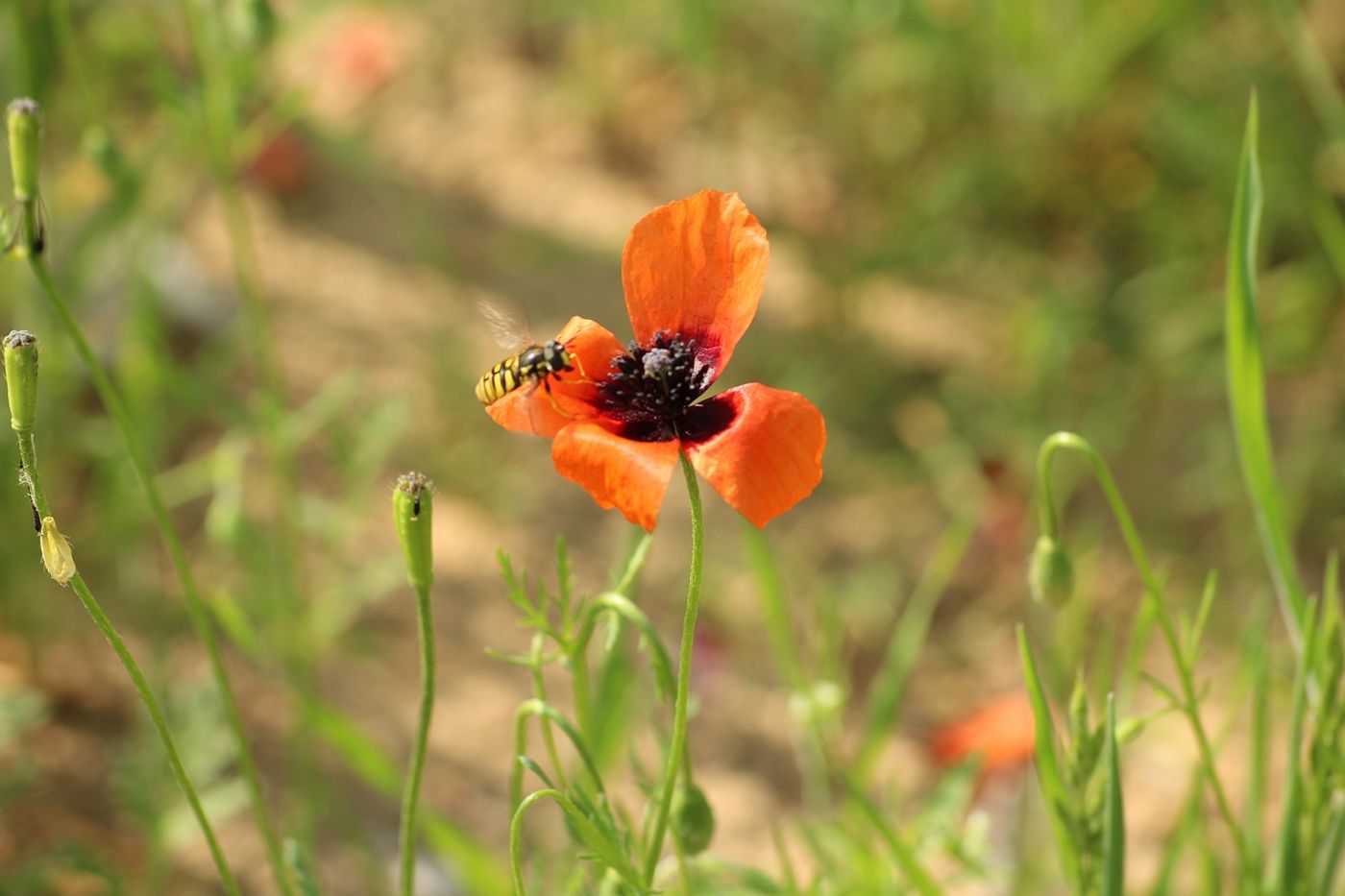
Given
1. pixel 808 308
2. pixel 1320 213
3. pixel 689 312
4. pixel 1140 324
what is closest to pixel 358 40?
pixel 808 308

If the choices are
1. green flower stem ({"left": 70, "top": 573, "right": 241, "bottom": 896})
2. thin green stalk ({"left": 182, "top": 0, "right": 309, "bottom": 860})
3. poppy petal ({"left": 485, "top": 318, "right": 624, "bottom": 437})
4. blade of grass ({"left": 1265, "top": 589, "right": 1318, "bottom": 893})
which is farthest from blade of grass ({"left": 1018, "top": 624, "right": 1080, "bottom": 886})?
thin green stalk ({"left": 182, "top": 0, "right": 309, "bottom": 860})

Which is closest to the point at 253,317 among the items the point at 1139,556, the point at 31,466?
the point at 31,466

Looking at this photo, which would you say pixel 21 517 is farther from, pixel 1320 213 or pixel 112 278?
pixel 1320 213

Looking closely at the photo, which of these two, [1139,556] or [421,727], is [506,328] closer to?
[421,727]

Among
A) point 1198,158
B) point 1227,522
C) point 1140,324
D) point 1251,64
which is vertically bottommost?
point 1227,522

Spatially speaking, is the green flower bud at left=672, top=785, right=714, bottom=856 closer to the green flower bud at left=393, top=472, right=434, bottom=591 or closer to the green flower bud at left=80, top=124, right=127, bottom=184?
the green flower bud at left=393, top=472, right=434, bottom=591
